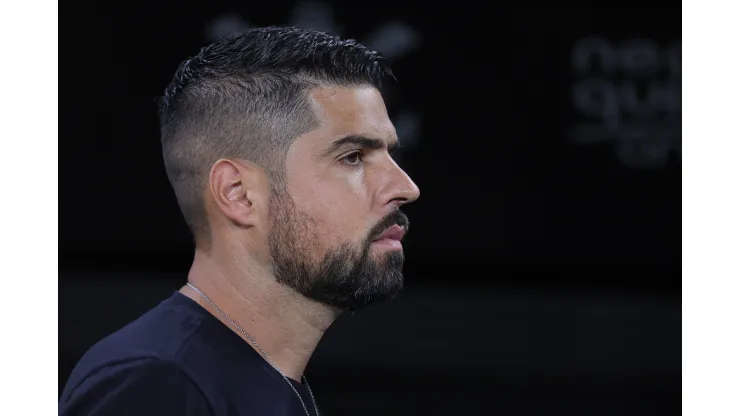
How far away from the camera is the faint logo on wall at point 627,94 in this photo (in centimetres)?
337

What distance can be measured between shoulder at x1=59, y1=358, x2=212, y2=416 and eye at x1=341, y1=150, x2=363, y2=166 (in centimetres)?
49

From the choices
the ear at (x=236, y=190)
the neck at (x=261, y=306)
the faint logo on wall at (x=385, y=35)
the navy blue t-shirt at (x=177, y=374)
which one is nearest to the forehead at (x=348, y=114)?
the ear at (x=236, y=190)

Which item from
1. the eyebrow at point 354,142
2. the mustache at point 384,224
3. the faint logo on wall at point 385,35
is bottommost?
the mustache at point 384,224

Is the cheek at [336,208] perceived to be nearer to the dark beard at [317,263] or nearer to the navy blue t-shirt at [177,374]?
the dark beard at [317,263]

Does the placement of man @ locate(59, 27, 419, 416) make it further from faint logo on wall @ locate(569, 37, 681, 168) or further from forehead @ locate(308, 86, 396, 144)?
faint logo on wall @ locate(569, 37, 681, 168)

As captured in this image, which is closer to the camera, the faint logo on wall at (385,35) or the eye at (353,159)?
the eye at (353,159)

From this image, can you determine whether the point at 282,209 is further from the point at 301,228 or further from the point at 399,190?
the point at 399,190

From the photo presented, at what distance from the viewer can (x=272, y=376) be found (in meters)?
1.69

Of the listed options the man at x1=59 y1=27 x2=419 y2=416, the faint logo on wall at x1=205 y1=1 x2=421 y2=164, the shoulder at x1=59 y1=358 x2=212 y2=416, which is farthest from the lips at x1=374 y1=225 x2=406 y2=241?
the faint logo on wall at x1=205 y1=1 x2=421 y2=164

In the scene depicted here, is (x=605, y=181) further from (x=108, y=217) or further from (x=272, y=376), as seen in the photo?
(x=272, y=376)

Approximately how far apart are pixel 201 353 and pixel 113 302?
197cm

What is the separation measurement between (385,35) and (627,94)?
91 centimetres

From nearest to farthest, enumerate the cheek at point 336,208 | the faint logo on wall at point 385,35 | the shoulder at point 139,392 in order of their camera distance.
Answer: the shoulder at point 139,392 < the cheek at point 336,208 < the faint logo on wall at point 385,35

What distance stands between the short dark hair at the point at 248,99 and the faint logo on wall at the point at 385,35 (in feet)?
4.41
